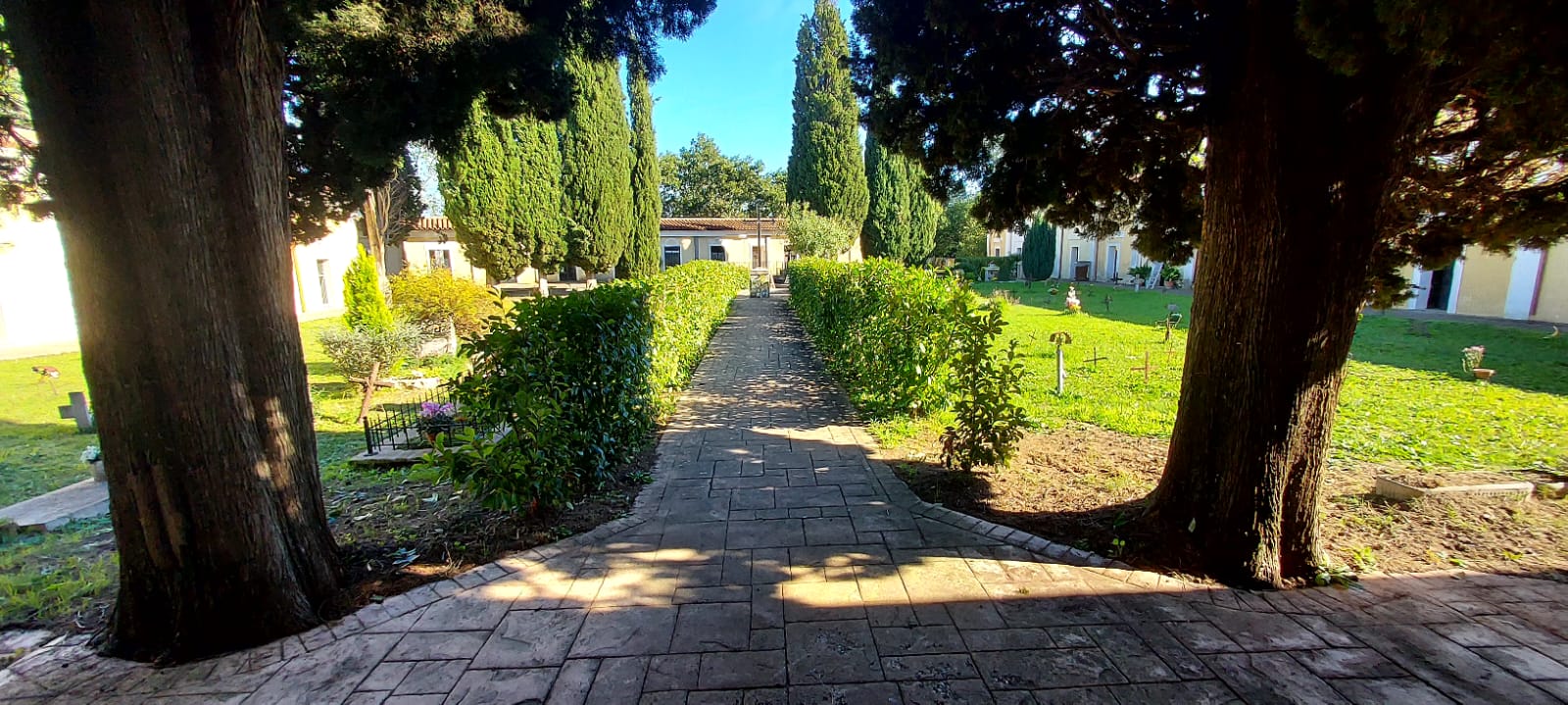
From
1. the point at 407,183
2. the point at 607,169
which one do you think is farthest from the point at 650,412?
the point at 407,183

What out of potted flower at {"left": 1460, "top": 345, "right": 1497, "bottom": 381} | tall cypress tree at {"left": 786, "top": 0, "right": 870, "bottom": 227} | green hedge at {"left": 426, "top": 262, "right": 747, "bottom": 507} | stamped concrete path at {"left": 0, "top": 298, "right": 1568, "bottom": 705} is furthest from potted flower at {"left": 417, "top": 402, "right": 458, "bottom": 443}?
tall cypress tree at {"left": 786, "top": 0, "right": 870, "bottom": 227}

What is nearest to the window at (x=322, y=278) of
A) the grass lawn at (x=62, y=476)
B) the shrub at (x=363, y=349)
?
the grass lawn at (x=62, y=476)

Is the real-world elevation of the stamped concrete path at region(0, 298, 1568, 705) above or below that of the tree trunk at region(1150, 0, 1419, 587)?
below

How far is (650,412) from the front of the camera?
595 cm

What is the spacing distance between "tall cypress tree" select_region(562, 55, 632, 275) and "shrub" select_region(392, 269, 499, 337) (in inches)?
396

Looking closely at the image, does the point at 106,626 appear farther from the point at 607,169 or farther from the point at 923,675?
the point at 607,169

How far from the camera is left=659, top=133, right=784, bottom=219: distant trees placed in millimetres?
47156

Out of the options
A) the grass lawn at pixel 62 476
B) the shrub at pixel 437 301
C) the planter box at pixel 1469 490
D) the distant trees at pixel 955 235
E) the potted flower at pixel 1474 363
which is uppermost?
the distant trees at pixel 955 235

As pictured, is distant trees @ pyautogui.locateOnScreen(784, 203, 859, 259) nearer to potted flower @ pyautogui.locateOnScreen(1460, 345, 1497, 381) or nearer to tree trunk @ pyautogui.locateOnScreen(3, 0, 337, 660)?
potted flower @ pyautogui.locateOnScreen(1460, 345, 1497, 381)

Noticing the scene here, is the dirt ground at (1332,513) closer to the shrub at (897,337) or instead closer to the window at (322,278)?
the shrub at (897,337)

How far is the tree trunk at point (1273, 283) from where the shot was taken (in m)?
2.66

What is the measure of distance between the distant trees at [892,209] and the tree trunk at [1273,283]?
27.9m

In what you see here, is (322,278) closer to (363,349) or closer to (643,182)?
(643,182)

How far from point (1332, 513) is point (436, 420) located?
23.7 feet
